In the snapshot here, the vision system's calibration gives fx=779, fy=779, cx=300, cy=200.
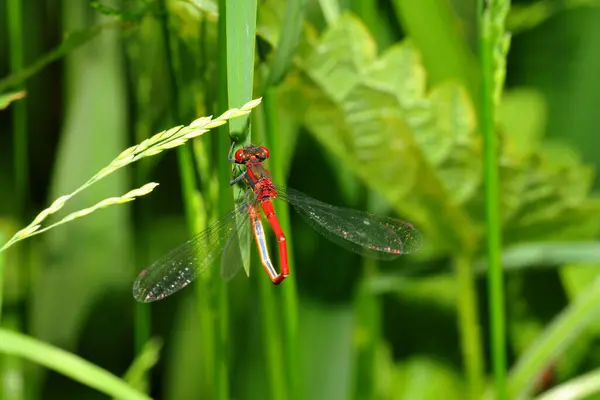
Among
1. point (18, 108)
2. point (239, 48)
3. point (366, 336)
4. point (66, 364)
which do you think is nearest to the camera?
point (239, 48)

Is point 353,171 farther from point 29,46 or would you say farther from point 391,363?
point 29,46

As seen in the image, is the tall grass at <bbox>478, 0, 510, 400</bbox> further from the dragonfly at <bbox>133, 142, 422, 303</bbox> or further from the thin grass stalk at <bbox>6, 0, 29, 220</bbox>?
the thin grass stalk at <bbox>6, 0, 29, 220</bbox>

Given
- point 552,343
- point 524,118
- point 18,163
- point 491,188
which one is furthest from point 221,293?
point 524,118

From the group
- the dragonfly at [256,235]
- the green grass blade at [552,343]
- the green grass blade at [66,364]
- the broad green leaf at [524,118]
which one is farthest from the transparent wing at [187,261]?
the broad green leaf at [524,118]

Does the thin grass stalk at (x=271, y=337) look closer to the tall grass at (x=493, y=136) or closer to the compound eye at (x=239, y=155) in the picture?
the compound eye at (x=239, y=155)

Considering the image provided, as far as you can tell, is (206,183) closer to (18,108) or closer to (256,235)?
(256,235)

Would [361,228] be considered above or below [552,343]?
above

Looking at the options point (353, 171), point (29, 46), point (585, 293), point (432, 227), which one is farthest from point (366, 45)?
point (29, 46)

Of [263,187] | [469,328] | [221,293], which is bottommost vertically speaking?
[469,328]
